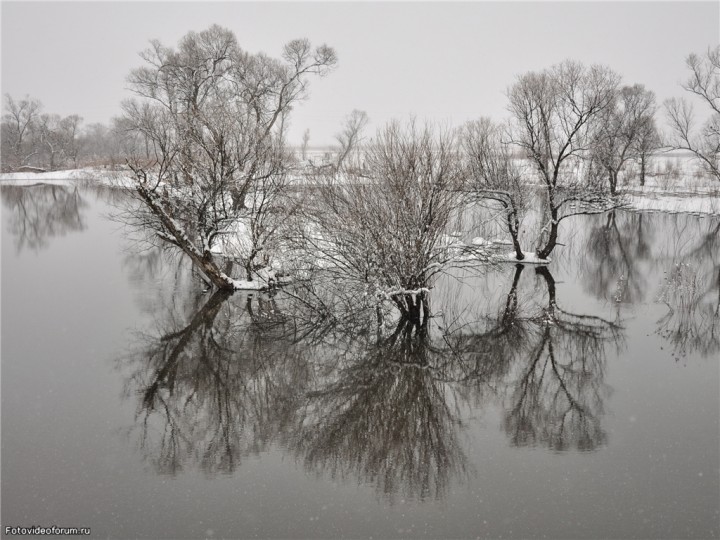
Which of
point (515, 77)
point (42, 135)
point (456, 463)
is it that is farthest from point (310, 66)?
point (42, 135)

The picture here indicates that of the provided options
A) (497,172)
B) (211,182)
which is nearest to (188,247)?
(211,182)

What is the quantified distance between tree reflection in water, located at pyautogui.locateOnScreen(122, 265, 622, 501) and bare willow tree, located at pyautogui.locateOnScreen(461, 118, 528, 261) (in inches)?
229

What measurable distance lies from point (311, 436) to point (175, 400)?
2.50 m

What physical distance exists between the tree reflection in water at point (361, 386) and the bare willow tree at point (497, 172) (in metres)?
5.81

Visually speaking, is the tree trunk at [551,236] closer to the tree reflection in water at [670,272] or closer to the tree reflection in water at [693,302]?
the tree reflection in water at [670,272]

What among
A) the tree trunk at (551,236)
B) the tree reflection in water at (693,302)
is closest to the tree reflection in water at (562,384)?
the tree reflection in water at (693,302)

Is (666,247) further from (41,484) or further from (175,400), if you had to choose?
(41,484)

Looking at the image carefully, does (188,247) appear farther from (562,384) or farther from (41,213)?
(41,213)

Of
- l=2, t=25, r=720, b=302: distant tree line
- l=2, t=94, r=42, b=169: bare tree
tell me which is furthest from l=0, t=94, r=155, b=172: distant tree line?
l=2, t=25, r=720, b=302: distant tree line

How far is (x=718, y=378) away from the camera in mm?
9391

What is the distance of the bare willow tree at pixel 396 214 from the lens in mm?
11562

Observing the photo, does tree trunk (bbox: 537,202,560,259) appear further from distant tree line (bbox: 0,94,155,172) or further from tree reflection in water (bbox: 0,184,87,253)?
distant tree line (bbox: 0,94,155,172)

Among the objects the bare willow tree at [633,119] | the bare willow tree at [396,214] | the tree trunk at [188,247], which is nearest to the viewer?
the bare willow tree at [396,214]

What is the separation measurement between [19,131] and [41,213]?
1879 inches
